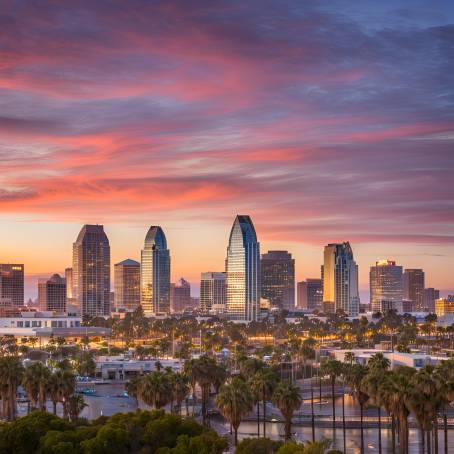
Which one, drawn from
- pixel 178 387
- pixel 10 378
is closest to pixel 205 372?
pixel 178 387

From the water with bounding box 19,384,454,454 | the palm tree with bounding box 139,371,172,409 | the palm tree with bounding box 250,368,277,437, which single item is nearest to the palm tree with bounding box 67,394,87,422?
the palm tree with bounding box 139,371,172,409

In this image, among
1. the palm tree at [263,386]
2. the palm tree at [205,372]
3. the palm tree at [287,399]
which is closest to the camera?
the palm tree at [287,399]

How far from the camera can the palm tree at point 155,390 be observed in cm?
10244

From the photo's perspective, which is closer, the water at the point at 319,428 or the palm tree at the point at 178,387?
the water at the point at 319,428

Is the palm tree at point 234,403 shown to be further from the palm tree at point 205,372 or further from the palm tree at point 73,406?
the palm tree at point 205,372

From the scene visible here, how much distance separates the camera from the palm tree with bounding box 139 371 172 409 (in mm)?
102438

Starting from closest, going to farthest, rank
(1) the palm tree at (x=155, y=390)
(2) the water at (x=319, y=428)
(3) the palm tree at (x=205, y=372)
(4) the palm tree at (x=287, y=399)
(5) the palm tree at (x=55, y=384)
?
(4) the palm tree at (x=287, y=399) < (1) the palm tree at (x=155, y=390) < (5) the palm tree at (x=55, y=384) < (2) the water at (x=319, y=428) < (3) the palm tree at (x=205, y=372)

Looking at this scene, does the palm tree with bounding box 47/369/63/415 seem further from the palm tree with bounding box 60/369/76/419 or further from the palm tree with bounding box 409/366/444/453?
the palm tree with bounding box 409/366/444/453

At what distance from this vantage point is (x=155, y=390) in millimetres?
102312

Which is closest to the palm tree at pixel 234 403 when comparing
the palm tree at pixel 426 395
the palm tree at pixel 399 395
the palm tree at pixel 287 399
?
the palm tree at pixel 287 399

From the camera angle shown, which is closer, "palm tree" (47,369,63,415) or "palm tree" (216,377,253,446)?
"palm tree" (216,377,253,446)

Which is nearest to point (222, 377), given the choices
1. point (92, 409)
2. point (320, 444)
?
point (92, 409)

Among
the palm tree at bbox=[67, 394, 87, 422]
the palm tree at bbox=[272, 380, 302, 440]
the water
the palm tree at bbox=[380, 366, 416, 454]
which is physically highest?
the palm tree at bbox=[380, 366, 416, 454]

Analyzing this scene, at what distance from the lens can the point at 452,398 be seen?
7819 cm
